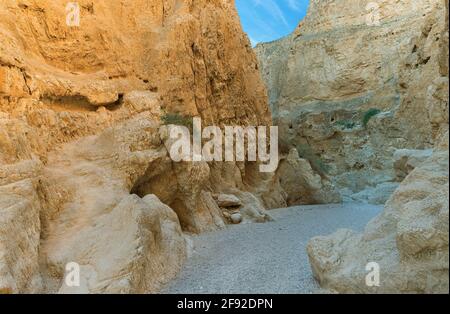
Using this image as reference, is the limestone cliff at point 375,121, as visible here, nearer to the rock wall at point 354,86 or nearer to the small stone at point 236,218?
the rock wall at point 354,86

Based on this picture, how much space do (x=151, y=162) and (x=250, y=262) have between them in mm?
4546

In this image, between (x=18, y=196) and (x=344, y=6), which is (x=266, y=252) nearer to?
(x=18, y=196)

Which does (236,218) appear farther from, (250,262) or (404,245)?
(404,245)

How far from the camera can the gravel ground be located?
656cm

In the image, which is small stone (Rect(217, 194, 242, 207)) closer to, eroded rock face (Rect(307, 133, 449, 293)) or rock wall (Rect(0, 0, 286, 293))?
rock wall (Rect(0, 0, 286, 293))

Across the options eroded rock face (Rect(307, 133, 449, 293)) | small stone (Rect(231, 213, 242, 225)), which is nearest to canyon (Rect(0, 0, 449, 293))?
eroded rock face (Rect(307, 133, 449, 293))

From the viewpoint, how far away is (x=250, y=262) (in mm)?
8078

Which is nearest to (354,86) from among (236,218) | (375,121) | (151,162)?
(375,121)

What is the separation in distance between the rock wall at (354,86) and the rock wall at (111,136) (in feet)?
40.4

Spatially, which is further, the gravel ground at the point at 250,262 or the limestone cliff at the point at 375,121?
the gravel ground at the point at 250,262

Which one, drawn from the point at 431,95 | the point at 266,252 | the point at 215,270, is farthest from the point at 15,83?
the point at 431,95

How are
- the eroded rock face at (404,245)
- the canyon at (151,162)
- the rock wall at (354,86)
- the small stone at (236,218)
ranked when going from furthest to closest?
the rock wall at (354,86), the small stone at (236,218), the canyon at (151,162), the eroded rock face at (404,245)

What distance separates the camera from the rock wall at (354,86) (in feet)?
89.9

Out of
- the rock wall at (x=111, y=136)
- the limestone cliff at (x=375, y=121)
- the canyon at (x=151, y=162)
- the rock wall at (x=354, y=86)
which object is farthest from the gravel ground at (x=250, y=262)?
the rock wall at (x=354, y=86)
